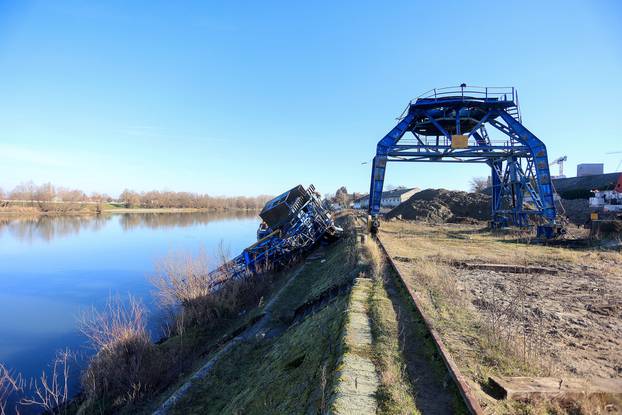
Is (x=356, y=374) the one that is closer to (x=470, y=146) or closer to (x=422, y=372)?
(x=422, y=372)

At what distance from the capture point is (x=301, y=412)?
3.43 m

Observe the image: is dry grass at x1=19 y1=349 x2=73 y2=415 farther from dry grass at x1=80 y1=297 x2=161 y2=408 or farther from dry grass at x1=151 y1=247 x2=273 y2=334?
dry grass at x1=151 y1=247 x2=273 y2=334

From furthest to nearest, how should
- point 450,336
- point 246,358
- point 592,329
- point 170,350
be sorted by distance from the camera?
point 170,350
point 246,358
point 592,329
point 450,336

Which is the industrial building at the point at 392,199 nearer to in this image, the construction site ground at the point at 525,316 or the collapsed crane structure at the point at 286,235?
the collapsed crane structure at the point at 286,235

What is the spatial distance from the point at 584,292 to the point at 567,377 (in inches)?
184

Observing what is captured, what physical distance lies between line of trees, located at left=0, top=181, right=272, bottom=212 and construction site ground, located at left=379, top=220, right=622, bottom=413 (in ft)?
253

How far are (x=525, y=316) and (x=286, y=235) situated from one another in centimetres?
990

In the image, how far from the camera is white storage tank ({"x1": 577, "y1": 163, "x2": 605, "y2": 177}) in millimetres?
62938

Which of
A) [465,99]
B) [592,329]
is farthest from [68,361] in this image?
[465,99]

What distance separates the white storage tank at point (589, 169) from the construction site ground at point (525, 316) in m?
67.2

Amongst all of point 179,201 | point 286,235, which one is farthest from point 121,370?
point 179,201

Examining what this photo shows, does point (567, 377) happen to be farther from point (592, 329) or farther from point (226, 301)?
point (226, 301)

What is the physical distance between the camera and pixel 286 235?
14.4 metres

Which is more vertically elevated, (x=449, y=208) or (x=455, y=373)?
(x=449, y=208)
